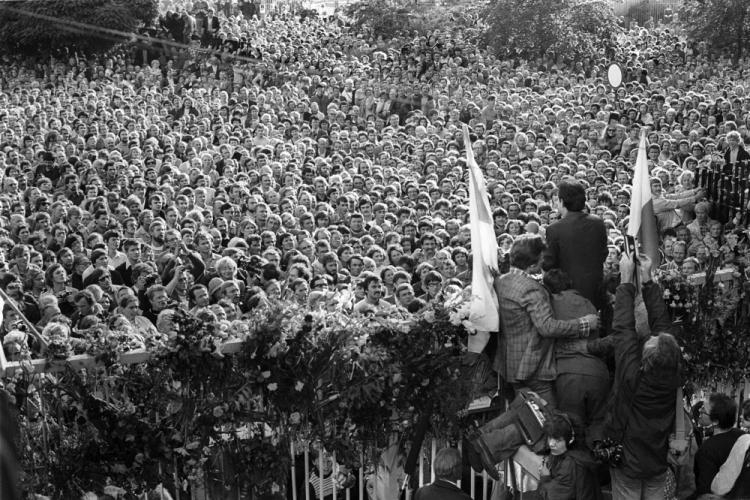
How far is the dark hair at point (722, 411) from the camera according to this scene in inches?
260

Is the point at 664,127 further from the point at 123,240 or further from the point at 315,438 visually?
the point at 315,438

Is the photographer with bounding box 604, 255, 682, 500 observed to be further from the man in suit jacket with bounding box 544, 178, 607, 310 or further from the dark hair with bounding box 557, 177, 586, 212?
the dark hair with bounding box 557, 177, 586, 212

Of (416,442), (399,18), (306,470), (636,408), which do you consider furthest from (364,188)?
(399,18)

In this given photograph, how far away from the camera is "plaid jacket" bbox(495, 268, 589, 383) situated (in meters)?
6.98

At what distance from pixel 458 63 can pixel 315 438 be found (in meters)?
26.4

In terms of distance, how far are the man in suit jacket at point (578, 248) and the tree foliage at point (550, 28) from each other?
1149 inches

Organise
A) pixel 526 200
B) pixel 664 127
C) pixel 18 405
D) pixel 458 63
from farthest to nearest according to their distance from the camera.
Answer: pixel 458 63 < pixel 664 127 < pixel 526 200 < pixel 18 405

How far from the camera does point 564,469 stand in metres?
6.51

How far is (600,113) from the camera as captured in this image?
2266cm

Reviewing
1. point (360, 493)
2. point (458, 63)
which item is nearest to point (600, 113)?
point (458, 63)

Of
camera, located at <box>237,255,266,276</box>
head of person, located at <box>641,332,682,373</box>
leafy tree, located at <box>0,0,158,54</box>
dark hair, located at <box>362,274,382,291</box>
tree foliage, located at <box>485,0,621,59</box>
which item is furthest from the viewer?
leafy tree, located at <box>0,0,158,54</box>

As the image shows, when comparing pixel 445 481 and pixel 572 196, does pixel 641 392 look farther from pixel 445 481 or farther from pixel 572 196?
pixel 572 196

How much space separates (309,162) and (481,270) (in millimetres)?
13862

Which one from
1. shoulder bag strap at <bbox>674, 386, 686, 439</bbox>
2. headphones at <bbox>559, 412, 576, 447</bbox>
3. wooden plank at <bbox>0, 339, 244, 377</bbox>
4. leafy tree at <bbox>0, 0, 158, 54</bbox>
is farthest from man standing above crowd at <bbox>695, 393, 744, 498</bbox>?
leafy tree at <bbox>0, 0, 158, 54</bbox>
